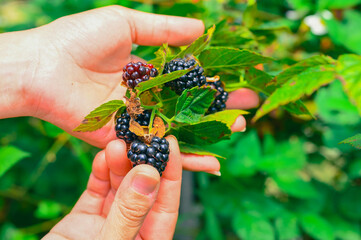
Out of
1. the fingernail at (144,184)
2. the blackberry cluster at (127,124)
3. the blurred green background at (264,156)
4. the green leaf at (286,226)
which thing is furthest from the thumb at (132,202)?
the green leaf at (286,226)

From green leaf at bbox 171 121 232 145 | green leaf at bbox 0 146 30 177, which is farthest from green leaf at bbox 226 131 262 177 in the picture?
green leaf at bbox 0 146 30 177

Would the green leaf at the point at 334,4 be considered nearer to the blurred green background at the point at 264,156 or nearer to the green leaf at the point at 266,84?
the blurred green background at the point at 264,156

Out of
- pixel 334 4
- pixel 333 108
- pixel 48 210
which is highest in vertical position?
pixel 334 4

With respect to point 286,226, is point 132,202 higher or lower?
higher

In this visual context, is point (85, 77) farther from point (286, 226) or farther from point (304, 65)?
point (286, 226)


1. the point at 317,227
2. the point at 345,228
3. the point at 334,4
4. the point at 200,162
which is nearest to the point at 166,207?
the point at 200,162

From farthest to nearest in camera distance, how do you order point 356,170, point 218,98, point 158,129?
1. point 356,170
2. point 218,98
3. point 158,129

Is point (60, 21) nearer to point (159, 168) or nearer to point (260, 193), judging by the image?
point (159, 168)

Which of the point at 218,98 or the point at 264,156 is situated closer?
the point at 218,98
